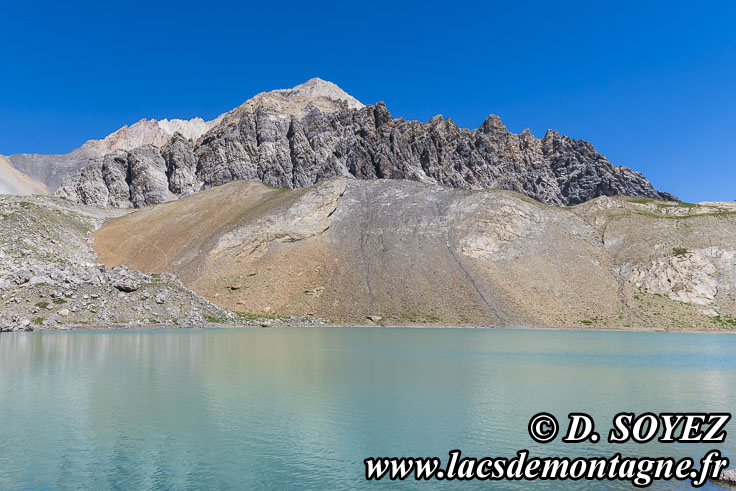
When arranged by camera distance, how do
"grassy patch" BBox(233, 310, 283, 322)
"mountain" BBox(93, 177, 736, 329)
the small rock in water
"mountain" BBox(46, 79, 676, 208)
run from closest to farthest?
the small rock in water → "grassy patch" BBox(233, 310, 283, 322) → "mountain" BBox(93, 177, 736, 329) → "mountain" BBox(46, 79, 676, 208)

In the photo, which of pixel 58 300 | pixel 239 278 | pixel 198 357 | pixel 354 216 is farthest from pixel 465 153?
pixel 198 357

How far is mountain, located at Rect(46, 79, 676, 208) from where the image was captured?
5605 inches

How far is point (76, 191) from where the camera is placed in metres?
139

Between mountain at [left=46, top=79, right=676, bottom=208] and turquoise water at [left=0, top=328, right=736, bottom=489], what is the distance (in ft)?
369

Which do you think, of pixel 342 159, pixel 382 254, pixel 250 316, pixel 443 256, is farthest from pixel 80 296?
pixel 342 159

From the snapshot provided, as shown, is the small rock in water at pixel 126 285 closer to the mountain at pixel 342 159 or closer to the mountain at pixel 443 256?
the mountain at pixel 443 256

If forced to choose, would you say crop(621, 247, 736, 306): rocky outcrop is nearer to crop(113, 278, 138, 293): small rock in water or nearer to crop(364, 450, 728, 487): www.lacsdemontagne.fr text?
crop(113, 278, 138, 293): small rock in water

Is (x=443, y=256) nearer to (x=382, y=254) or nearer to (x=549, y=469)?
(x=382, y=254)

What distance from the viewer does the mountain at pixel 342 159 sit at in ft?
467

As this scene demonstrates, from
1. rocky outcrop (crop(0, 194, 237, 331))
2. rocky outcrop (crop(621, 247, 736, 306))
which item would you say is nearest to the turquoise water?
rocky outcrop (crop(0, 194, 237, 331))

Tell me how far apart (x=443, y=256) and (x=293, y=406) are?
64776mm

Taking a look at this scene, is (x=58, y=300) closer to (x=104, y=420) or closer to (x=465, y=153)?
(x=104, y=420)

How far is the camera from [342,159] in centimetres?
15188

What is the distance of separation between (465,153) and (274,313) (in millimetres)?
109469
